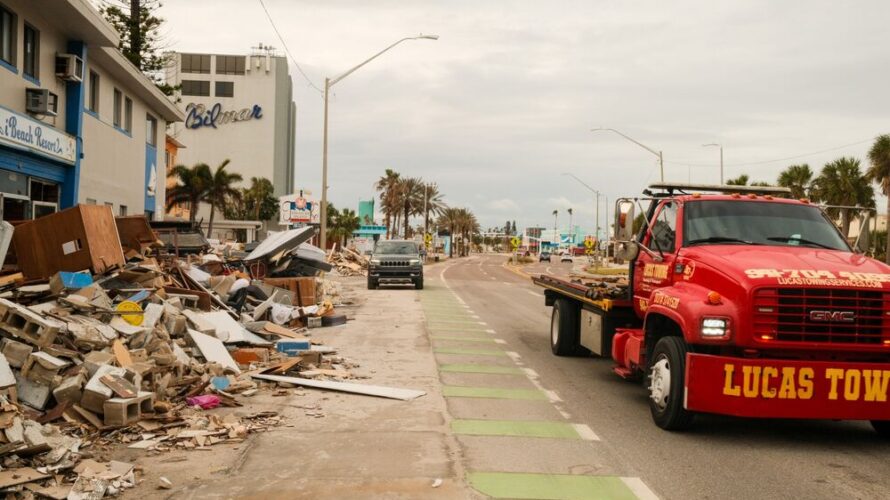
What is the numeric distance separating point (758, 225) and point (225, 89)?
10112cm

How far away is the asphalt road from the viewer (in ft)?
19.9

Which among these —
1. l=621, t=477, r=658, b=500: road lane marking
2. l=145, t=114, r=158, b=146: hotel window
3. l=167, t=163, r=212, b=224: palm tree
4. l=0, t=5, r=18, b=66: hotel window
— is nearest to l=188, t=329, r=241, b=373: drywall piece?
l=621, t=477, r=658, b=500: road lane marking

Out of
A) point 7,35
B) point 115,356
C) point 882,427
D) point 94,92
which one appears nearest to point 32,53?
point 7,35

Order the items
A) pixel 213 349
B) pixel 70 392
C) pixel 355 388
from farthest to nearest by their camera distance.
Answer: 1. pixel 213 349
2. pixel 355 388
3. pixel 70 392

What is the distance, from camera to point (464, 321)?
1972cm

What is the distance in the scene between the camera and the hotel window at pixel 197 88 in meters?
104

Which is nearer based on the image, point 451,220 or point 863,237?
point 863,237

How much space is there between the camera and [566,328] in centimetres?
1300

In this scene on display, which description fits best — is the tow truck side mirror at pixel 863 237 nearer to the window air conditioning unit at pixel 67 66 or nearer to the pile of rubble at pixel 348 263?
the window air conditioning unit at pixel 67 66

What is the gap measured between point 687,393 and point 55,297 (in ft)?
26.1

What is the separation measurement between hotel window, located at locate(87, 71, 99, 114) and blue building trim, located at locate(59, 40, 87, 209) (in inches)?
105

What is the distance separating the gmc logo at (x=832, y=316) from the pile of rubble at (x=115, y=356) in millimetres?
4564

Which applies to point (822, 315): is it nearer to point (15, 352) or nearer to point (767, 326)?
point (767, 326)

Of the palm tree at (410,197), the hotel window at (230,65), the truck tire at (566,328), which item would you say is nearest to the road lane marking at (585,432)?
the truck tire at (566,328)
